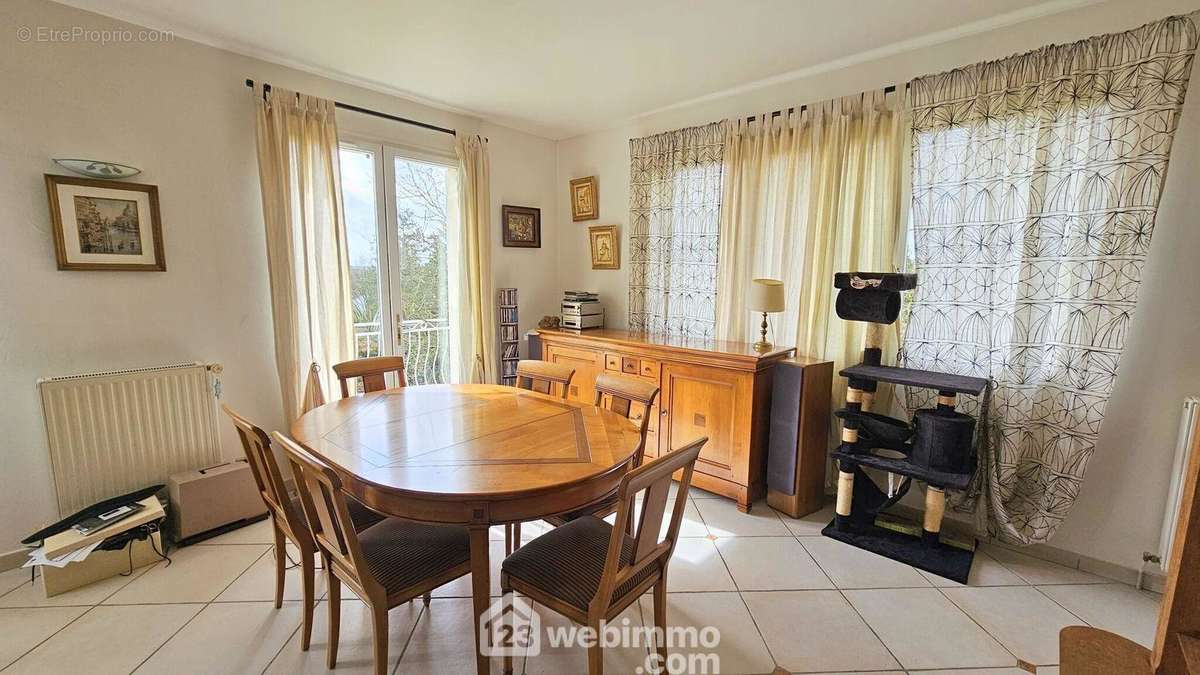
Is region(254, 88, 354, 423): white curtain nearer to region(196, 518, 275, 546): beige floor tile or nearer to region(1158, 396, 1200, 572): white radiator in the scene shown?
region(196, 518, 275, 546): beige floor tile

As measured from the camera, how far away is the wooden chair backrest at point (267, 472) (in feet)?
5.47

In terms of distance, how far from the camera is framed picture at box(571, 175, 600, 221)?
161 inches

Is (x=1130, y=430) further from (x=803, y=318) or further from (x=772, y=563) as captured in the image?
(x=772, y=563)

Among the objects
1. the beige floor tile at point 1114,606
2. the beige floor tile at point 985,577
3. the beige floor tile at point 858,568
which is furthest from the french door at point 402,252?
the beige floor tile at point 1114,606

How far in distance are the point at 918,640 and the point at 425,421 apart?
2147 mm

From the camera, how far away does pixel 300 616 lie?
2010 mm

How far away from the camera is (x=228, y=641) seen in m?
1.87

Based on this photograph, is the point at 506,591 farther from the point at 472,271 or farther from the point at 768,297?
the point at 472,271

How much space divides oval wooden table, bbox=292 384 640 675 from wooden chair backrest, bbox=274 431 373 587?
0.11 metres

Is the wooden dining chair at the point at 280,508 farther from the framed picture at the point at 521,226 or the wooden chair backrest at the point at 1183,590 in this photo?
the framed picture at the point at 521,226

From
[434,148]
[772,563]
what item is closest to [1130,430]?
[772,563]

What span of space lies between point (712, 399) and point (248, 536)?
8.66ft

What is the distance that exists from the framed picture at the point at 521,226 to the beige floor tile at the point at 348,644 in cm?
276

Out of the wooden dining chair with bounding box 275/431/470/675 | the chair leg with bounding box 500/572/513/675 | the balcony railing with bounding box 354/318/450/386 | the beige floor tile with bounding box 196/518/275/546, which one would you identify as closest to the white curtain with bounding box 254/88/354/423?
the balcony railing with bounding box 354/318/450/386
